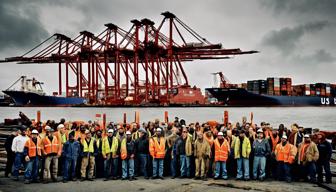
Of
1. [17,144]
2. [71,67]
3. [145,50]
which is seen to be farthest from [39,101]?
[17,144]

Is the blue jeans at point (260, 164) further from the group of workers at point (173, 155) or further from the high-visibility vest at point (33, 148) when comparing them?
the high-visibility vest at point (33, 148)

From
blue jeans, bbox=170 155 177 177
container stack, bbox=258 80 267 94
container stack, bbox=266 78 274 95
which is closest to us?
blue jeans, bbox=170 155 177 177

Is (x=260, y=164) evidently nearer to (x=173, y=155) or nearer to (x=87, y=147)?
(x=173, y=155)

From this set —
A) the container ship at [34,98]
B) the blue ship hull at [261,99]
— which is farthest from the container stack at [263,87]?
the container ship at [34,98]

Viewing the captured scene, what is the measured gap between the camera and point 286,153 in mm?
9094

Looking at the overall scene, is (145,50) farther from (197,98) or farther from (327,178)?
(327,178)

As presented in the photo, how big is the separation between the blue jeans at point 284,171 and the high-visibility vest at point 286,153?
172 millimetres

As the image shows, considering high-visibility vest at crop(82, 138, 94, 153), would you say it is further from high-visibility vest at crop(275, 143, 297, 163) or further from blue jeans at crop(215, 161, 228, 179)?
high-visibility vest at crop(275, 143, 297, 163)

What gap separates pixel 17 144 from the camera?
9.62 metres

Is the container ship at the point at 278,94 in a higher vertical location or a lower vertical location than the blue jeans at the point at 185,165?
higher

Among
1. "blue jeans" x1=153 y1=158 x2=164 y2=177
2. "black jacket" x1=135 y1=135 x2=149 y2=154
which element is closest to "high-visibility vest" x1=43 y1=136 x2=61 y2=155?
"black jacket" x1=135 y1=135 x2=149 y2=154

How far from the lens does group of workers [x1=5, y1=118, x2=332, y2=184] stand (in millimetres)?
9211

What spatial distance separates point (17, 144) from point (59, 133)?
122 cm

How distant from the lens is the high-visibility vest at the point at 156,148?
31.9ft
